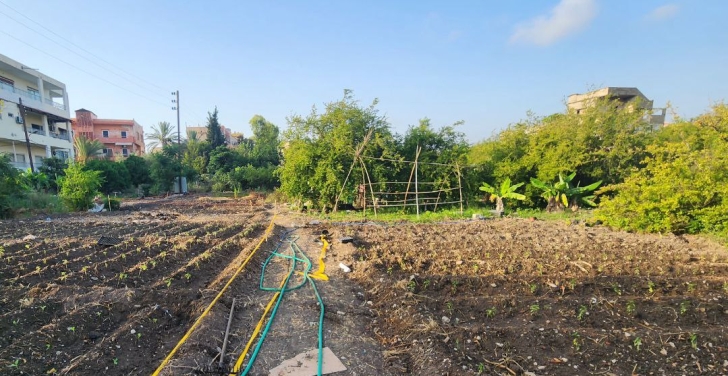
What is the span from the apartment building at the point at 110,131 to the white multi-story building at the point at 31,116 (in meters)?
11.9

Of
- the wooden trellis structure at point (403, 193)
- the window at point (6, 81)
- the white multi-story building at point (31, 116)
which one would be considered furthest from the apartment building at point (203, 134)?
the wooden trellis structure at point (403, 193)

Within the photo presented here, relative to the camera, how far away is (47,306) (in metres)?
3.71

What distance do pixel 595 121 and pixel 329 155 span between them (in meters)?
10.4

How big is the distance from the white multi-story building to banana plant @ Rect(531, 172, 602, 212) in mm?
28361

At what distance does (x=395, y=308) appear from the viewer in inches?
152

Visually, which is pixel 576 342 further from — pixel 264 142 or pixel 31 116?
pixel 31 116

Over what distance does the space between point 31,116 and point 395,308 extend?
33.4 m

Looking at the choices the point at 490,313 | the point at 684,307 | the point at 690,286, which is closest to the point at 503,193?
the point at 690,286

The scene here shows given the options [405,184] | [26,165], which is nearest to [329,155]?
[405,184]

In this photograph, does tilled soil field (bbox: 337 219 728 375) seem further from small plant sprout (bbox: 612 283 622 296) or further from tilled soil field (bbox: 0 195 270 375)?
tilled soil field (bbox: 0 195 270 375)

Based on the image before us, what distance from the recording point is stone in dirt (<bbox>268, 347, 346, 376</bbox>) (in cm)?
277

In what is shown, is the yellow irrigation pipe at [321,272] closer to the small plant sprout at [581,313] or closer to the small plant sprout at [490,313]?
the small plant sprout at [490,313]

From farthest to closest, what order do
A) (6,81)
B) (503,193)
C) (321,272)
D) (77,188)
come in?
(6,81) < (77,188) < (503,193) < (321,272)

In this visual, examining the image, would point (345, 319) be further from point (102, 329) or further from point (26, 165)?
point (26, 165)
